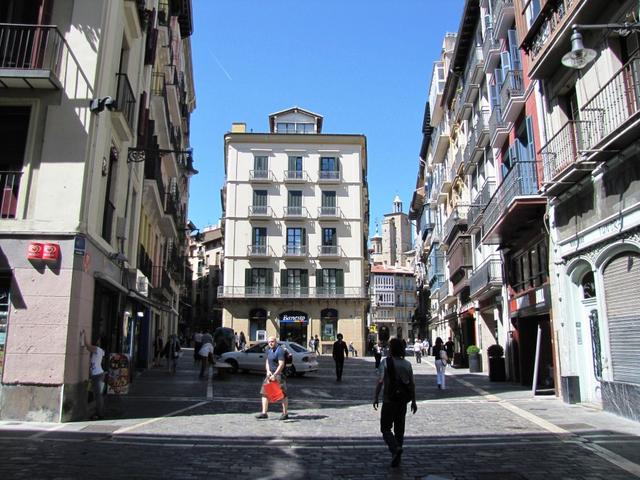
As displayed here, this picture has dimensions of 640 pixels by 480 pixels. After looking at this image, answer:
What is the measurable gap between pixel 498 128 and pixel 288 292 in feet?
109

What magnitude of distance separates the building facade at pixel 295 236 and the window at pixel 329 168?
0.31ft

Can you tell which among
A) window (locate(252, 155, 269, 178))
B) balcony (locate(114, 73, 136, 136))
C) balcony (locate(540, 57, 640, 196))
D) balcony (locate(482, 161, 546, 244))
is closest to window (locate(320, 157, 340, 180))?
window (locate(252, 155, 269, 178))

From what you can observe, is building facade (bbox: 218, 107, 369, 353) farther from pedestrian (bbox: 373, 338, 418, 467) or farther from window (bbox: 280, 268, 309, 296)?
pedestrian (bbox: 373, 338, 418, 467)

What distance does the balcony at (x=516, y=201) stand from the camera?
14.7m

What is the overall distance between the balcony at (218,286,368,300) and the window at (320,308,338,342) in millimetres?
1469

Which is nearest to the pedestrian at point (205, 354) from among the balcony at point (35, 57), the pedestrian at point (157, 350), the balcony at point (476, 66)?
the pedestrian at point (157, 350)

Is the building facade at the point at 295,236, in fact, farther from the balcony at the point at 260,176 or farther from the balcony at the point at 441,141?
the balcony at the point at 441,141

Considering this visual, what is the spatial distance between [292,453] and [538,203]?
977cm

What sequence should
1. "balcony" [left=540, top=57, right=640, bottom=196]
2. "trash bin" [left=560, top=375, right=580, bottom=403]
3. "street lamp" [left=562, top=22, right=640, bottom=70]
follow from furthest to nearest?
1. "trash bin" [left=560, top=375, right=580, bottom=403]
2. "balcony" [left=540, top=57, right=640, bottom=196]
3. "street lamp" [left=562, top=22, right=640, bottom=70]

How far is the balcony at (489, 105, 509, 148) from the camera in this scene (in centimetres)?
1921

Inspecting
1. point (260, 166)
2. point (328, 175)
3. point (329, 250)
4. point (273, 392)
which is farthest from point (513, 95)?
point (260, 166)

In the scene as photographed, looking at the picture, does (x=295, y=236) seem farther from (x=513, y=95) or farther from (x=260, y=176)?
(x=513, y=95)

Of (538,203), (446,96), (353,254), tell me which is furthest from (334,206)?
(538,203)

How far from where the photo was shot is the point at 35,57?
11.1 meters
